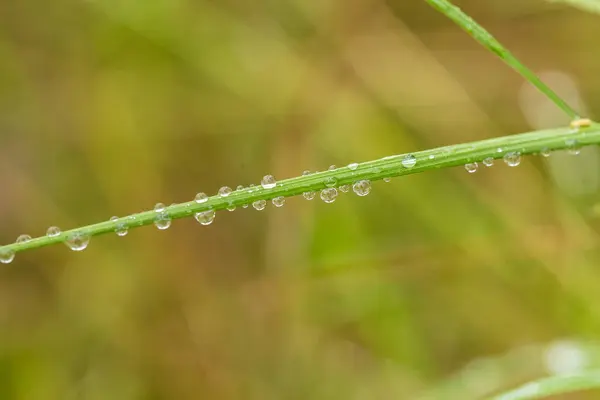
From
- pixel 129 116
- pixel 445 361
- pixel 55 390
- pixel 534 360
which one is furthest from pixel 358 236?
pixel 55 390

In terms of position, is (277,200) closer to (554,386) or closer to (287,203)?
(554,386)

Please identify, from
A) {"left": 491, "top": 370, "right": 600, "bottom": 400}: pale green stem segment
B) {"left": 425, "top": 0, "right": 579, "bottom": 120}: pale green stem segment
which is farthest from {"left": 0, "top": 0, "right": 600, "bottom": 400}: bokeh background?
{"left": 425, "top": 0, "right": 579, "bottom": 120}: pale green stem segment

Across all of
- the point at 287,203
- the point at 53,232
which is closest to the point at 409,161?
the point at 53,232

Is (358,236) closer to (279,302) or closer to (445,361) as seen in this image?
(279,302)

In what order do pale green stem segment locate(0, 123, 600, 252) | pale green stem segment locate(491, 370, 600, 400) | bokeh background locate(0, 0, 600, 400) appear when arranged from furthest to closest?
bokeh background locate(0, 0, 600, 400)
pale green stem segment locate(491, 370, 600, 400)
pale green stem segment locate(0, 123, 600, 252)

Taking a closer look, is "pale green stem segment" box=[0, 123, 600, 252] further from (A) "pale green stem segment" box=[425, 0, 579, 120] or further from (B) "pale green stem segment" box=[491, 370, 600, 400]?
(B) "pale green stem segment" box=[491, 370, 600, 400]

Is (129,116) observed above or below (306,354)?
above

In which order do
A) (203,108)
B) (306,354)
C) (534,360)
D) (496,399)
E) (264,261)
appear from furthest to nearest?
(203,108), (264,261), (306,354), (534,360), (496,399)
